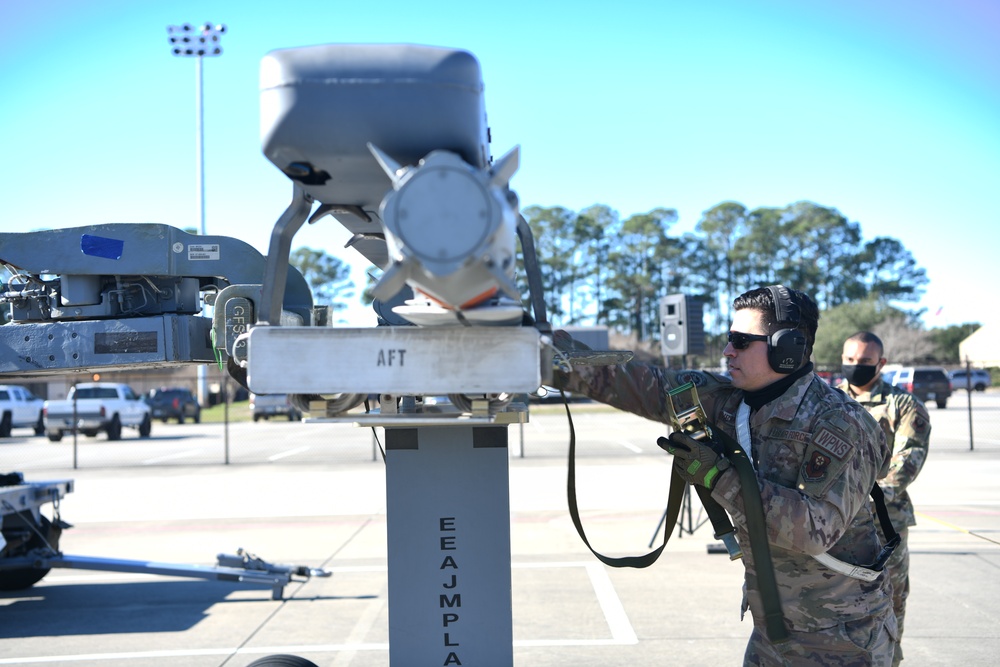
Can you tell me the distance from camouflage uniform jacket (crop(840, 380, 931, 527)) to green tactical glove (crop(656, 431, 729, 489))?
250 cm

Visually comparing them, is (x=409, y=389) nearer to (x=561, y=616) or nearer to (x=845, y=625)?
(x=845, y=625)

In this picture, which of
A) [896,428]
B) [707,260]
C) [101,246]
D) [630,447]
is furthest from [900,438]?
[707,260]

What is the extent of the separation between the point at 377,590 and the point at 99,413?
21175 mm

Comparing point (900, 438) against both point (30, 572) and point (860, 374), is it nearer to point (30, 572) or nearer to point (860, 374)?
point (860, 374)

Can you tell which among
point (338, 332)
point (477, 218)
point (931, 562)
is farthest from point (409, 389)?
point (931, 562)

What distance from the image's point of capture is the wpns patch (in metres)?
2.61

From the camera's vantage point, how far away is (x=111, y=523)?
10688 mm

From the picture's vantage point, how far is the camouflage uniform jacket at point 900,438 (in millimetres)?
4715

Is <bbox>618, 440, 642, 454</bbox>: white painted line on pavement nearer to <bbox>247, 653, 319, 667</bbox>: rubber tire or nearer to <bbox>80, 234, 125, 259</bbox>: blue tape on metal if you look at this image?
<bbox>247, 653, 319, 667</bbox>: rubber tire

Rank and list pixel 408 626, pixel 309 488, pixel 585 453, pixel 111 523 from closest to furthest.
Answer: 1. pixel 408 626
2. pixel 111 523
3. pixel 309 488
4. pixel 585 453

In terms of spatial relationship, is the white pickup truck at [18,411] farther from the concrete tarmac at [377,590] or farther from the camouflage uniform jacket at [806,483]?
the camouflage uniform jacket at [806,483]

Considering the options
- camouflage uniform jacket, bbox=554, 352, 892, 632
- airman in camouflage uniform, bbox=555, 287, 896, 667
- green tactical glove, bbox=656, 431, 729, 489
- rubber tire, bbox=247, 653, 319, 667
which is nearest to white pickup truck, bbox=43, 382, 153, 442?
rubber tire, bbox=247, 653, 319, 667

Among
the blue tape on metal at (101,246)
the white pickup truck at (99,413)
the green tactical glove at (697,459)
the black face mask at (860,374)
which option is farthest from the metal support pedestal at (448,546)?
the white pickup truck at (99,413)

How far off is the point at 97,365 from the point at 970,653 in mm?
5179
